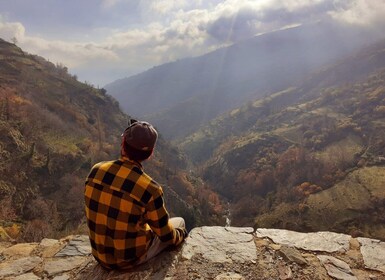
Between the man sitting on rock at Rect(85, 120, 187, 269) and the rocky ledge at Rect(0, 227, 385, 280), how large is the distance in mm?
494

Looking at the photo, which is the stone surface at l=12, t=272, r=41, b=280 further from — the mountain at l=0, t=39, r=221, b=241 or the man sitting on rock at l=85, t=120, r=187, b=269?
the mountain at l=0, t=39, r=221, b=241

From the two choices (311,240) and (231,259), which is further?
(311,240)

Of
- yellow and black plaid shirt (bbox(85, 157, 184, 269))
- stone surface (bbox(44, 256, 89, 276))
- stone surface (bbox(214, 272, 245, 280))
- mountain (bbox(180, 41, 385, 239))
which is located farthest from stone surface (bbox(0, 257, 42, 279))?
mountain (bbox(180, 41, 385, 239))

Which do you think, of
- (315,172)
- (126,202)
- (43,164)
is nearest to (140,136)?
(126,202)

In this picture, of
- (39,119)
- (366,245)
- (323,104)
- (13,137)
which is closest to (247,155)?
(323,104)

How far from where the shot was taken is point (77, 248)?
Result: 17.6 feet

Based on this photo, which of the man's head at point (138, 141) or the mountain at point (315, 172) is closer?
the man's head at point (138, 141)

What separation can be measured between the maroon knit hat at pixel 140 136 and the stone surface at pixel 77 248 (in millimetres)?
2709

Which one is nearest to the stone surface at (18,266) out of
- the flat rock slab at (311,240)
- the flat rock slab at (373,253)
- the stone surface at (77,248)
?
the stone surface at (77,248)

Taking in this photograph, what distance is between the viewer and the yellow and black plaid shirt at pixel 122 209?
3.43m

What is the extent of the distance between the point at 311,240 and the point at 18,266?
448cm

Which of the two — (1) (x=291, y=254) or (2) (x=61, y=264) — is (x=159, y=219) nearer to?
(1) (x=291, y=254)

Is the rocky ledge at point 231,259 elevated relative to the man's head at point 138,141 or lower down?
lower down

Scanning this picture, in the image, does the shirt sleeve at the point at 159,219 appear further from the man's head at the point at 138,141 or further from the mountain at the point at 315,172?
the mountain at the point at 315,172
